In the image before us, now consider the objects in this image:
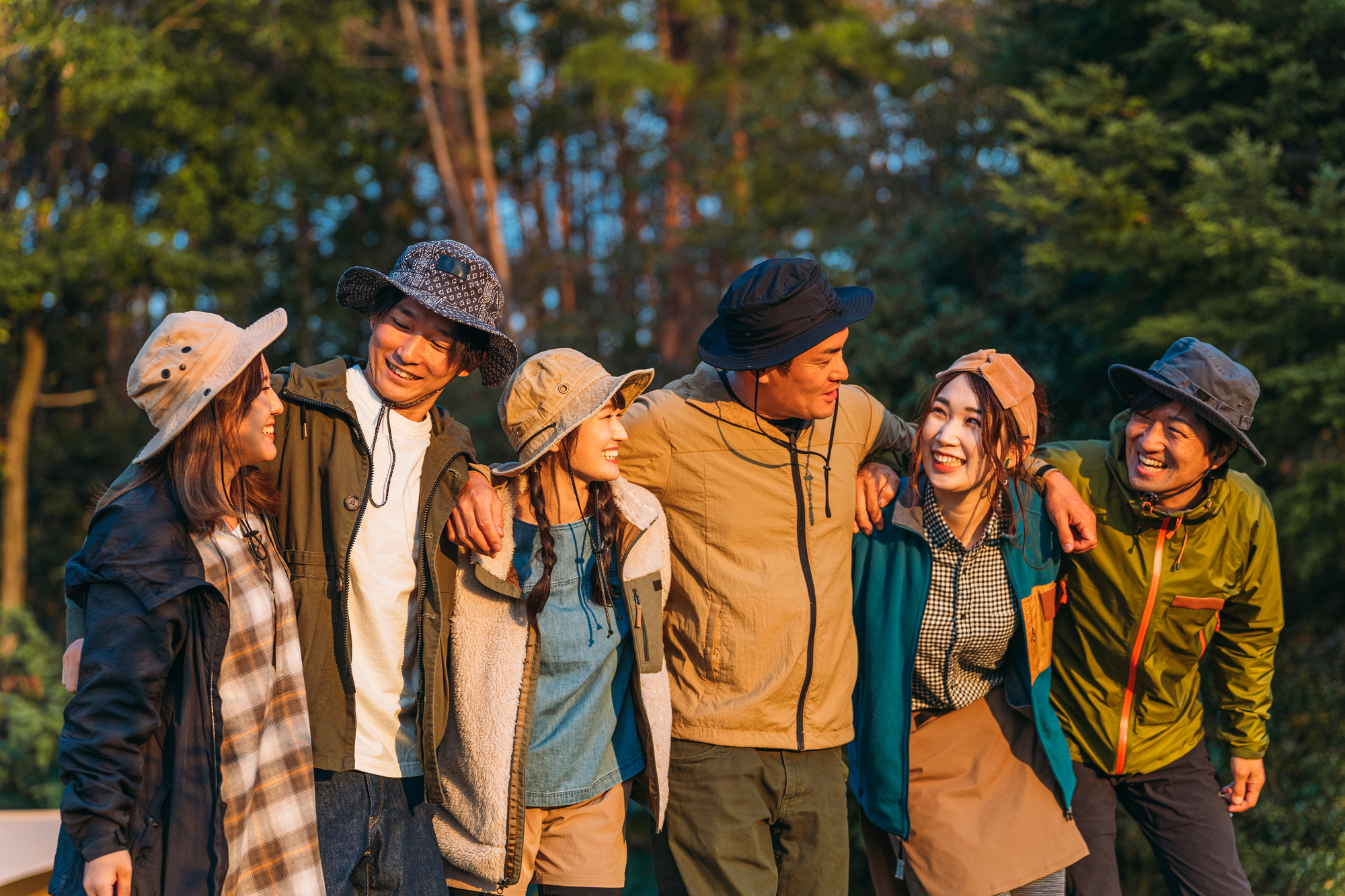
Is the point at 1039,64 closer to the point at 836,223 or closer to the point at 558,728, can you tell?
the point at 836,223

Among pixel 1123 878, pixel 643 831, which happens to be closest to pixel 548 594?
pixel 1123 878

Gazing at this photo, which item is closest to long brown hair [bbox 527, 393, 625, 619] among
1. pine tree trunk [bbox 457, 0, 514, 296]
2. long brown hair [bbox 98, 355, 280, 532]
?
long brown hair [bbox 98, 355, 280, 532]

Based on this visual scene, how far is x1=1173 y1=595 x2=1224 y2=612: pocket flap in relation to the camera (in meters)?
3.22

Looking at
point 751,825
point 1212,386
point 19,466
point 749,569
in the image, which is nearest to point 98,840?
point 751,825

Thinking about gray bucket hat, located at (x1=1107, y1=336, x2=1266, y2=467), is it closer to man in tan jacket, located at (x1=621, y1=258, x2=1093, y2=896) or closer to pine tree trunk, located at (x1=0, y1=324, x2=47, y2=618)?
man in tan jacket, located at (x1=621, y1=258, x2=1093, y2=896)

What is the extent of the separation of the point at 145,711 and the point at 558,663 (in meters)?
0.98

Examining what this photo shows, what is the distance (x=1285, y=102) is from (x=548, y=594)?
19.2 feet

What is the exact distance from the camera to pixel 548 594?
2.76 m

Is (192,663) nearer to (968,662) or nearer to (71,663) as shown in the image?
(71,663)

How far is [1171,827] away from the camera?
331 cm

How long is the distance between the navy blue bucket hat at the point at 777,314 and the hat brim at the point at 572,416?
29cm

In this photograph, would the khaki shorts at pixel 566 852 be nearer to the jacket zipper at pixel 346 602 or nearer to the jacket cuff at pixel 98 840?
the jacket zipper at pixel 346 602

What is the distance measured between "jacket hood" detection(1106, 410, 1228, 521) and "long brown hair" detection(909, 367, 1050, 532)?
0.30 m

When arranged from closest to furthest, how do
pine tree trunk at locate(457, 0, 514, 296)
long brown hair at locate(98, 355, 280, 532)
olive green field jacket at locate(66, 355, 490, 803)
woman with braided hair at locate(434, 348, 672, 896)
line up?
long brown hair at locate(98, 355, 280, 532) < olive green field jacket at locate(66, 355, 490, 803) < woman with braided hair at locate(434, 348, 672, 896) < pine tree trunk at locate(457, 0, 514, 296)
